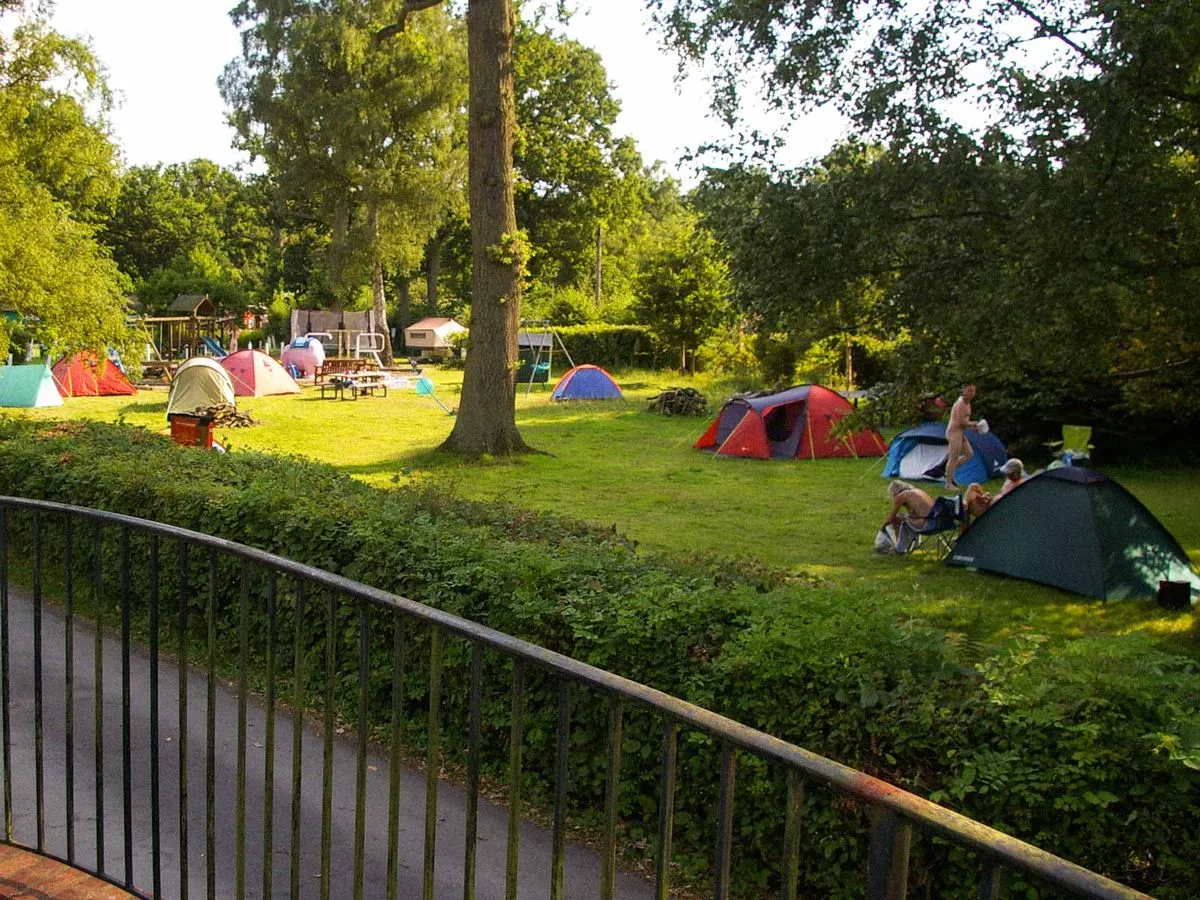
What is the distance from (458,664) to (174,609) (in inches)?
123

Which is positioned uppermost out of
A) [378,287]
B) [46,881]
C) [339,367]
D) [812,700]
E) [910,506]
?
[378,287]

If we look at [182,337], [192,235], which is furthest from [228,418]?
[192,235]

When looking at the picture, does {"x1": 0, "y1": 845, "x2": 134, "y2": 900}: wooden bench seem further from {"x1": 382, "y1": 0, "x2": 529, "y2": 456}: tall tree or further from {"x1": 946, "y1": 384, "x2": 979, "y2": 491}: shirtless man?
{"x1": 382, "y1": 0, "x2": 529, "y2": 456}: tall tree

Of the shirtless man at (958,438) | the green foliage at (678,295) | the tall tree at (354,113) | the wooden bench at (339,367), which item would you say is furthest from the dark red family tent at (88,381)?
the shirtless man at (958,438)

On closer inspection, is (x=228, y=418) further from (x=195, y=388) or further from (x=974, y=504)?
(x=974, y=504)

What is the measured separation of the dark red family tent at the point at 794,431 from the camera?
20344 millimetres

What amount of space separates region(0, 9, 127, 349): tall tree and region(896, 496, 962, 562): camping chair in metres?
13.0

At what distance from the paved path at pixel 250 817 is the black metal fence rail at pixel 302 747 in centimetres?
2

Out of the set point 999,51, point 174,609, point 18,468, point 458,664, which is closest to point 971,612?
point 999,51

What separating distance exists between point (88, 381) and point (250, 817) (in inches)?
1102

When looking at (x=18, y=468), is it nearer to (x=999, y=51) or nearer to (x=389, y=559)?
(x=389, y=559)

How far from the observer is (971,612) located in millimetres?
9242

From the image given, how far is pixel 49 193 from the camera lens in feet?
61.4

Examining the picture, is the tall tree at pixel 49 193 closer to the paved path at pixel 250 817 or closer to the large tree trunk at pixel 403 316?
the paved path at pixel 250 817
